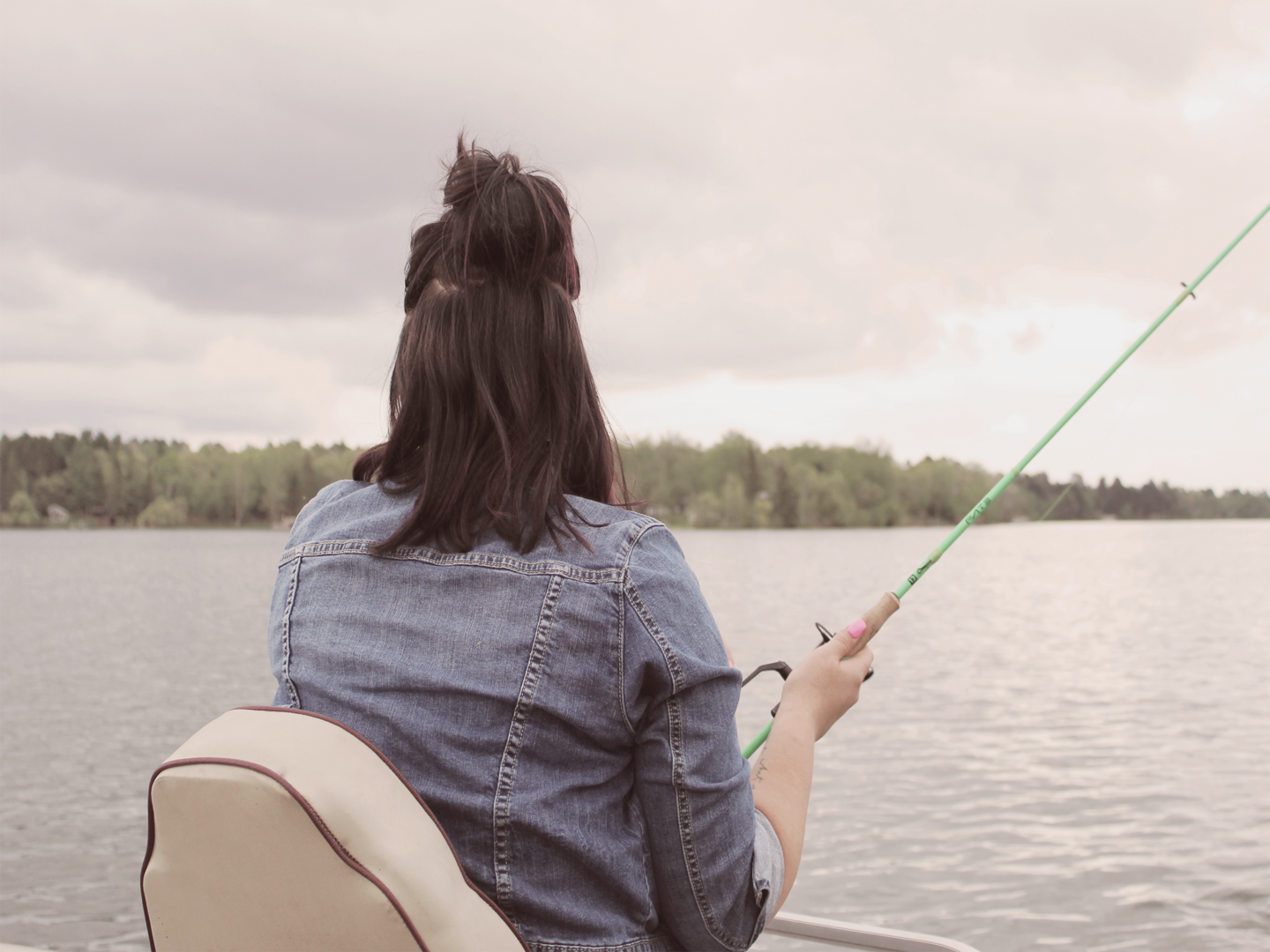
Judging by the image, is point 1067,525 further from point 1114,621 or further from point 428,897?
point 428,897

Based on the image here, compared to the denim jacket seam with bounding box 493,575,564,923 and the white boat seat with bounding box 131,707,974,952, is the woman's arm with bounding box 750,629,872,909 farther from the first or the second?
the white boat seat with bounding box 131,707,974,952

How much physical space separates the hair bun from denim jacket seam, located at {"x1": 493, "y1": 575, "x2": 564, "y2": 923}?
0.40 m

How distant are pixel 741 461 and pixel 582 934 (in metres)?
92.7

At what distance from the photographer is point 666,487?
89.4 metres

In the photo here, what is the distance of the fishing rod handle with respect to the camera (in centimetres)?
173

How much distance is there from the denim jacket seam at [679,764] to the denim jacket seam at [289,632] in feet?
1.31

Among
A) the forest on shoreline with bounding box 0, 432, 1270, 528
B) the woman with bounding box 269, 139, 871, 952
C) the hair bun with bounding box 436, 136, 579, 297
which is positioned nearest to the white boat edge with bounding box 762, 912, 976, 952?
the woman with bounding box 269, 139, 871, 952

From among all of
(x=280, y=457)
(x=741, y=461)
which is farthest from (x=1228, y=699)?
(x=280, y=457)

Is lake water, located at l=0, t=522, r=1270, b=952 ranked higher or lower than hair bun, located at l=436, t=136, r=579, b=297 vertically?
lower

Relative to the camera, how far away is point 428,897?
0.99 m

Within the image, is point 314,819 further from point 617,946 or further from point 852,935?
point 852,935

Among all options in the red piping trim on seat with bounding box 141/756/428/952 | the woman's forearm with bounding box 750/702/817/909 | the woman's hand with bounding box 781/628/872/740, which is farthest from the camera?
the woman's hand with bounding box 781/628/872/740

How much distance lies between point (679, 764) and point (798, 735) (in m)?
0.38

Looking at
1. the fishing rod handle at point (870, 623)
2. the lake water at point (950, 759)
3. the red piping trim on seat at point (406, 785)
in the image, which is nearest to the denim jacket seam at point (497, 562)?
the red piping trim on seat at point (406, 785)
